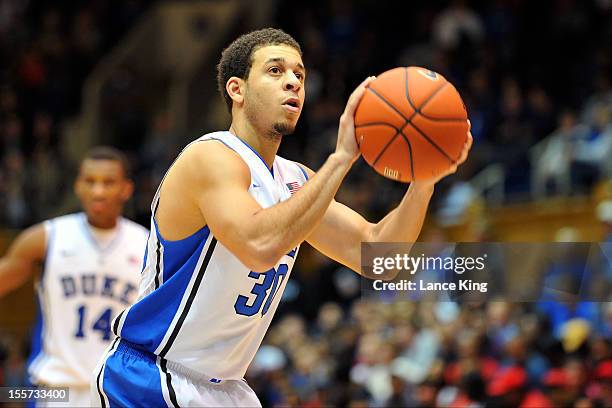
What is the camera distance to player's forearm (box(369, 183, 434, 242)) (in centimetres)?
448

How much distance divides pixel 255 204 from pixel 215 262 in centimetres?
40

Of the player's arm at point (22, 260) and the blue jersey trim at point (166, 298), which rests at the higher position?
the player's arm at point (22, 260)

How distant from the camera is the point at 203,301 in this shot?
4.21m

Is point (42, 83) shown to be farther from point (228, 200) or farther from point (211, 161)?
point (228, 200)

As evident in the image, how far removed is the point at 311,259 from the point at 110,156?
706cm

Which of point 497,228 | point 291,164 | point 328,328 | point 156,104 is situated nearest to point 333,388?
point 328,328

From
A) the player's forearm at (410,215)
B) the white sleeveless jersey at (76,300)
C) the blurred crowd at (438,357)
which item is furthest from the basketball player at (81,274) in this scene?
the blurred crowd at (438,357)

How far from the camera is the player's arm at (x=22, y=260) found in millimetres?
6730

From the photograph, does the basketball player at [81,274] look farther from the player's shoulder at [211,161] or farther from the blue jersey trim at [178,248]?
the player's shoulder at [211,161]

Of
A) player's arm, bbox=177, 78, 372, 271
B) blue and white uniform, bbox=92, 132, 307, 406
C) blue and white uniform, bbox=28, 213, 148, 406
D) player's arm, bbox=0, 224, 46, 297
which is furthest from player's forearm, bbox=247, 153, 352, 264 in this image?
player's arm, bbox=0, 224, 46, 297

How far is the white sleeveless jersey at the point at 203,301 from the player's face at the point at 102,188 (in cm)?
279

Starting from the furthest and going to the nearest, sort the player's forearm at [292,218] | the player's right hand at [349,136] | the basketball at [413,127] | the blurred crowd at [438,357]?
the blurred crowd at [438,357] → the basketball at [413,127] → the player's right hand at [349,136] → the player's forearm at [292,218]

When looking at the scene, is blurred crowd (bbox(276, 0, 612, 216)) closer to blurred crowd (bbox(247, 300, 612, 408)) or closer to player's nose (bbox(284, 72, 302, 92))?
blurred crowd (bbox(247, 300, 612, 408))

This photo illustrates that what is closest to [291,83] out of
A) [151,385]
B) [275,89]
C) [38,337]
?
[275,89]
